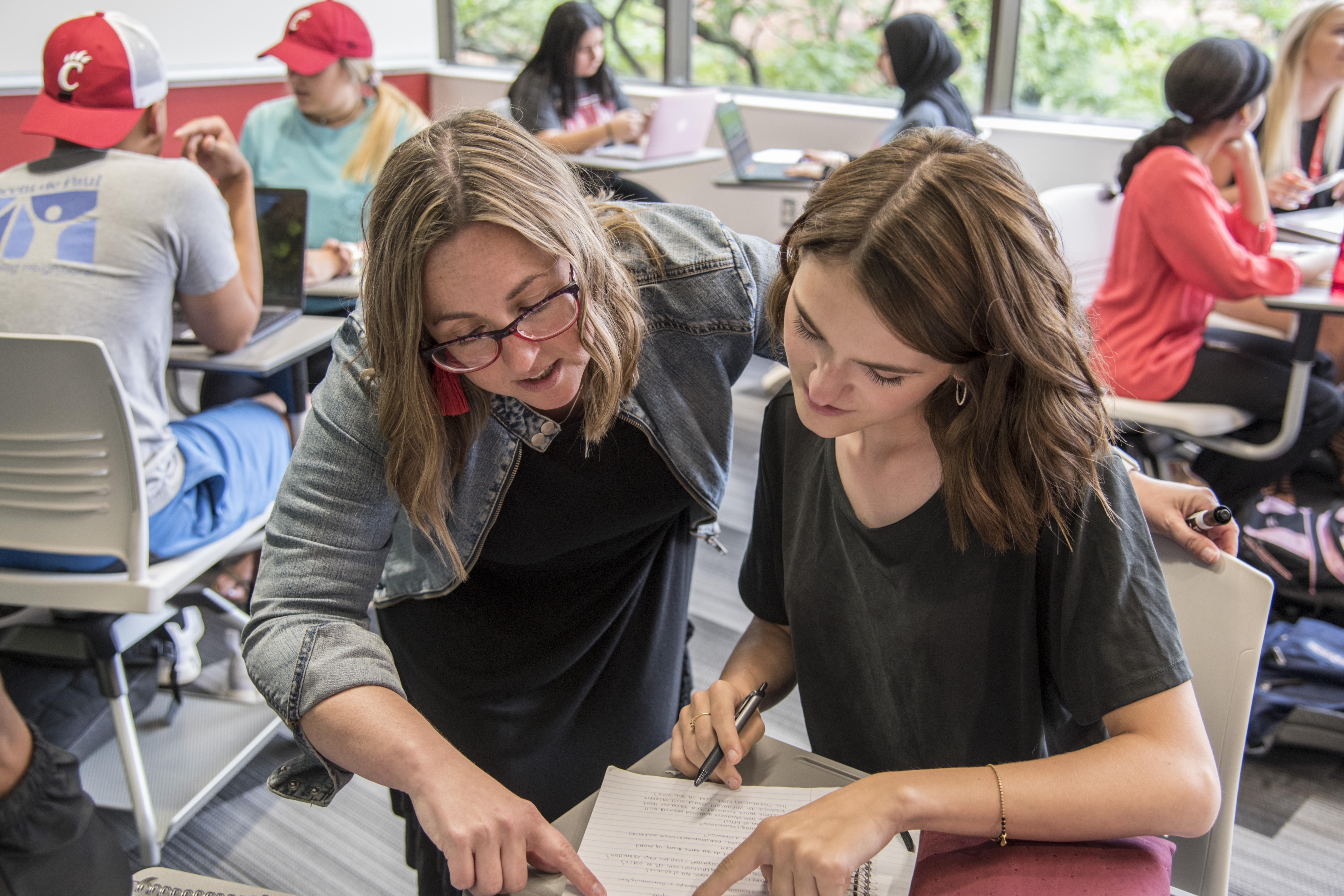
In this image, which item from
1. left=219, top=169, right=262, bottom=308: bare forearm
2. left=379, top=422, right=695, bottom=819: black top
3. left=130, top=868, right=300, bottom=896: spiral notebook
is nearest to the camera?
left=130, top=868, right=300, bottom=896: spiral notebook

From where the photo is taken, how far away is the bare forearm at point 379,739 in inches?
31.9

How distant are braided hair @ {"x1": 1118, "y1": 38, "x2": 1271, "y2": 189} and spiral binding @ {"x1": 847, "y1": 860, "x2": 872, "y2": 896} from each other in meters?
2.24

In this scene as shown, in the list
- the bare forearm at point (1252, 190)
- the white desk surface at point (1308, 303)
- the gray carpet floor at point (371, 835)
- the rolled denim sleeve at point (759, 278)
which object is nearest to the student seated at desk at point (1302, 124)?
the bare forearm at point (1252, 190)

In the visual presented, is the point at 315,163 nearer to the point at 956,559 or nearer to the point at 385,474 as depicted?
the point at 385,474

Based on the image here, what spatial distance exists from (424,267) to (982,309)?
0.50 meters

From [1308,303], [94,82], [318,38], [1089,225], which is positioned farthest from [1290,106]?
[94,82]

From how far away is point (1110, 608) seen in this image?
822mm

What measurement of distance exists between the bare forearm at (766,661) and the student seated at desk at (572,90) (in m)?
2.78

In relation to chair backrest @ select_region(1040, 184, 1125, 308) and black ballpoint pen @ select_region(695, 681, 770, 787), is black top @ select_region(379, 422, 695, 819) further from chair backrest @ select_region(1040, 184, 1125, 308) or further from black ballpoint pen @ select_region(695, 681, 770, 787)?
chair backrest @ select_region(1040, 184, 1125, 308)

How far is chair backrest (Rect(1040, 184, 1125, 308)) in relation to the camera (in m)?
2.70

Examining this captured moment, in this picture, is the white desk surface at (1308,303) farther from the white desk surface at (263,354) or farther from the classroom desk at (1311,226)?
the white desk surface at (263,354)

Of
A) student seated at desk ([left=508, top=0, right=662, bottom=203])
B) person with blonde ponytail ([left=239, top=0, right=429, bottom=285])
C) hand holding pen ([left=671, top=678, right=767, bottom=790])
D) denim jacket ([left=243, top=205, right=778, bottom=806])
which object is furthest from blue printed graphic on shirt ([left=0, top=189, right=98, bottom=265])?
student seated at desk ([left=508, top=0, right=662, bottom=203])

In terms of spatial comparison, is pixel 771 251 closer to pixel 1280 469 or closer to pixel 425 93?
→ pixel 1280 469

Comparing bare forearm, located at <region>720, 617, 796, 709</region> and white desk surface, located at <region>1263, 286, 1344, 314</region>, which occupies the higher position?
white desk surface, located at <region>1263, 286, 1344, 314</region>
